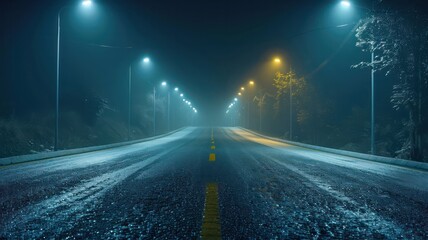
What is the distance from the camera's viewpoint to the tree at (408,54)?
13.6 metres

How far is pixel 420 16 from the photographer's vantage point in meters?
13.2

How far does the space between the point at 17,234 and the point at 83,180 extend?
3.99 meters

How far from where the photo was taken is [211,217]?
4340 mm

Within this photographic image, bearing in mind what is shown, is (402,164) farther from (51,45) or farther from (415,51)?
(51,45)

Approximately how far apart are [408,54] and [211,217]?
14.1 meters

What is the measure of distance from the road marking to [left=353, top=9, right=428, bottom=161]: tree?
1256 cm

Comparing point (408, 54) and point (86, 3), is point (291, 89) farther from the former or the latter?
point (86, 3)

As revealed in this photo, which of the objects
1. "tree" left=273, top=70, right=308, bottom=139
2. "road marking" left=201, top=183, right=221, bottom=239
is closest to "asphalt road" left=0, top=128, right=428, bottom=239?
"road marking" left=201, top=183, right=221, bottom=239

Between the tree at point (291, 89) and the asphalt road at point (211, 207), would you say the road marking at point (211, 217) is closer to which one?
the asphalt road at point (211, 207)

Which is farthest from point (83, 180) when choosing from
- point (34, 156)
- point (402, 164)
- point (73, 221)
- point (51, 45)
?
point (51, 45)

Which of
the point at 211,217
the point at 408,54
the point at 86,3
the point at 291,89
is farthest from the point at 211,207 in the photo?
the point at 291,89

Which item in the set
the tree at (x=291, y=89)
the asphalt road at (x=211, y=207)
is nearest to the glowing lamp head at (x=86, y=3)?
the asphalt road at (x=211, y=207)

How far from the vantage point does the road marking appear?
11.9 feet

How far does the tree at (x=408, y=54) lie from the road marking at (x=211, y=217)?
1256cm
